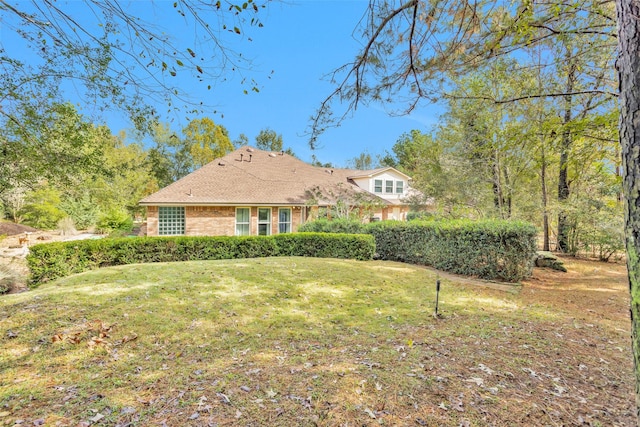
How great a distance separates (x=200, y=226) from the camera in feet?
47.9

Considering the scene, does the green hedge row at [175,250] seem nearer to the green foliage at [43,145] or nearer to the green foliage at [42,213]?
the green foliage at [43,145]

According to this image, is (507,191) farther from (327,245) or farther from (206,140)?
(206,140)

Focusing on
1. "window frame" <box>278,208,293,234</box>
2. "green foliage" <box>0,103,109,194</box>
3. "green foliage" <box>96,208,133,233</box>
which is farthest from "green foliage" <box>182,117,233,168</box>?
"green foliage" <box>0,103,109,194</box>

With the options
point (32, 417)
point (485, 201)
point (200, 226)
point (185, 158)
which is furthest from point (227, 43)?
point (185, 158)

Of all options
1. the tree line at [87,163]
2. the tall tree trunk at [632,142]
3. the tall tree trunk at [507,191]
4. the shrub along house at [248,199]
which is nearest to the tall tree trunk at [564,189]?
the tall tree trunk at [507,191]

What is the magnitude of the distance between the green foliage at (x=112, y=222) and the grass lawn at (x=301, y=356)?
15731 mm

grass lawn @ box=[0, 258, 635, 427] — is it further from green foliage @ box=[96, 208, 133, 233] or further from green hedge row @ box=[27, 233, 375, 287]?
green foliage @ box=[96, 208, 133, 233]

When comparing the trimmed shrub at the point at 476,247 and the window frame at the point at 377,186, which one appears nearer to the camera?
the trimmed shrub at the point at 476,247

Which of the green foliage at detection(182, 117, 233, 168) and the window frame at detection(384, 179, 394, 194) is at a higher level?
the green foliage at detection(182, 117, 233, 168)

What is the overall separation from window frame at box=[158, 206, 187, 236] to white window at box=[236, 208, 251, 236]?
2.48m

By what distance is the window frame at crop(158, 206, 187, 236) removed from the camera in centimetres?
1405

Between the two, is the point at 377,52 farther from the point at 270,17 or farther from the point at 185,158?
the point at 185,158

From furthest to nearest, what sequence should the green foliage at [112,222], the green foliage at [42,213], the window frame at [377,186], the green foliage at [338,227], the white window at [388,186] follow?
the white window at [388,186] < the window frame at [377,186] < the green foliage at [112,222] < the green foliage at [42,213] < the green foliage at [338,227]

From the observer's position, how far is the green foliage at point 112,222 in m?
19.8
